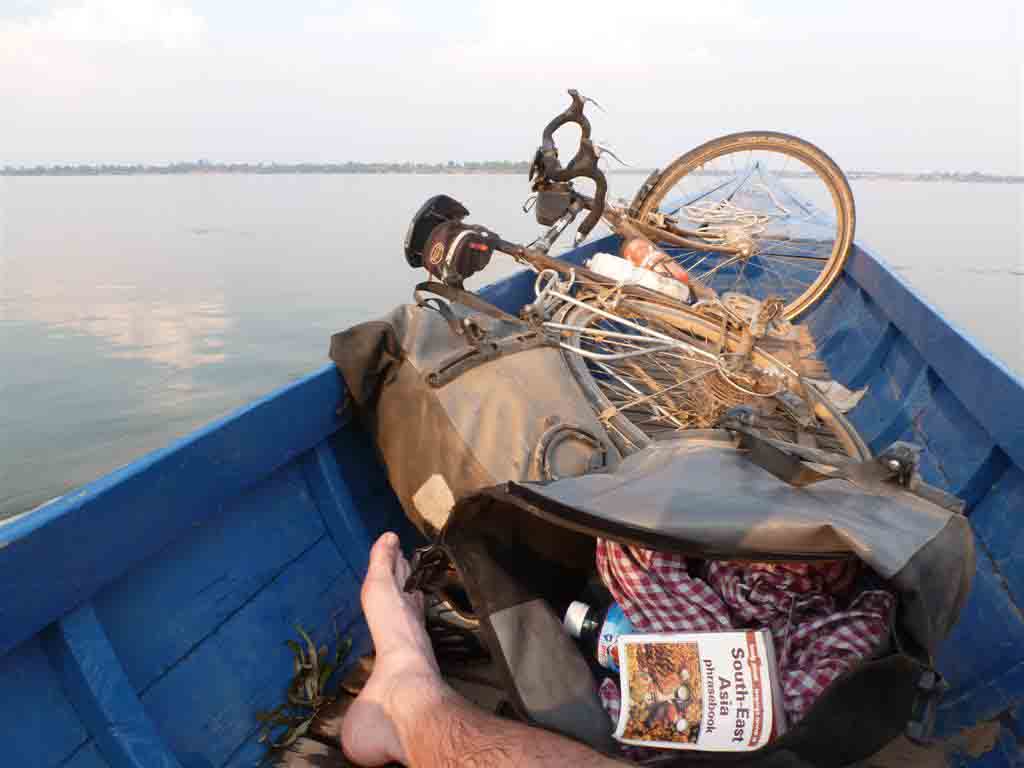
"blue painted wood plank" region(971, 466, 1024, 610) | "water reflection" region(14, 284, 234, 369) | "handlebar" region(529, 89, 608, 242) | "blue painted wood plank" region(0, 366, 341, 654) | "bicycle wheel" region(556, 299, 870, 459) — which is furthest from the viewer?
"water reflection" region(14, 284, 234, 369)

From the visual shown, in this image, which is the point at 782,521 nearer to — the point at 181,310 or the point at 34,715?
the point at 34,715

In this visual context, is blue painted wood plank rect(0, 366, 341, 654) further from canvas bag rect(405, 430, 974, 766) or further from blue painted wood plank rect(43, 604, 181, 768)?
canvas bag rect(405, 430, 974, 766)

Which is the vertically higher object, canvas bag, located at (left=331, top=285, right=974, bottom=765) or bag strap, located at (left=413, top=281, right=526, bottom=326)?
bag strap, located at (left=413, top=281, right=526, bottom=326)

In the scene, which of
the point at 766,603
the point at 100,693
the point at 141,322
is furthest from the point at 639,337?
the point at 141,322

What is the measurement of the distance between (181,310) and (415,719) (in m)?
10.7

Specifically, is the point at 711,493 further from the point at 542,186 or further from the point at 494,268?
the point at 494,268

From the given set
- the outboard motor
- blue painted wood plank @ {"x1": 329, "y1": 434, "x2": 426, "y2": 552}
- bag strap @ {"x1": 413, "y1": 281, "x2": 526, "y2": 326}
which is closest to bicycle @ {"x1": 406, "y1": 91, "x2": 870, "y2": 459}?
the outboard motor

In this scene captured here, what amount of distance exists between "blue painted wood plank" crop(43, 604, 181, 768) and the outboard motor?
5.76 feet

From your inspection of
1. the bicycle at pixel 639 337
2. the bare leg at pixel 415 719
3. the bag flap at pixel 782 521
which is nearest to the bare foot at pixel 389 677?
the bare leg at pixel 415 719

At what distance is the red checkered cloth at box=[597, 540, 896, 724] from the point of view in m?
1.08

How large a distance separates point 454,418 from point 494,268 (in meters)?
9.89

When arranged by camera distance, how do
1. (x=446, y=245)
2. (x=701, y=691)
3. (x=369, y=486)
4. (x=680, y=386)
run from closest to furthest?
(x=701, y=691) → (x=369, y=486) → (x=680, y=386) → (x=446, y=245)

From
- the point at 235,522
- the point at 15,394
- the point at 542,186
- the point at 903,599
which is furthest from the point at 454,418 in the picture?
the point at 15,394

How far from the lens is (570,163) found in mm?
3436
